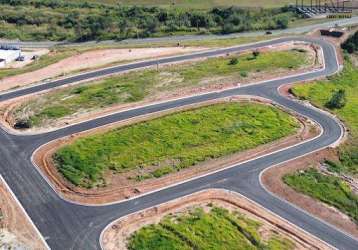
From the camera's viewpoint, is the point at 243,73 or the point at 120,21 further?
the point at 120,21

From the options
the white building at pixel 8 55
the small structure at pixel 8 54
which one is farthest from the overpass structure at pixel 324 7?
the white building at pixel 8 55

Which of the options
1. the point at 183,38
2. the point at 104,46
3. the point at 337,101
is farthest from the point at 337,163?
the point at 183,38

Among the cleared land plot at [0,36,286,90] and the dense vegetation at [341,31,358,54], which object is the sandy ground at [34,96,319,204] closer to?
the cleared land plot at [0,36,286,90]

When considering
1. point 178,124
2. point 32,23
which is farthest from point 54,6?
point 178,124

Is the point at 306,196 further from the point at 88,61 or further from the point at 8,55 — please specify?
the point at 8,55

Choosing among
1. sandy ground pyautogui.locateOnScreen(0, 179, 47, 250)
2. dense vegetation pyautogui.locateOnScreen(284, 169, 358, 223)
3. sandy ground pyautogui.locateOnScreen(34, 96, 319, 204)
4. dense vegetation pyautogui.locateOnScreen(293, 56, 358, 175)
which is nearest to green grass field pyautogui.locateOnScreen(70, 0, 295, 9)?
dense vegetation pyautogui.locateOnScreen(293, 56, 358, 175)
